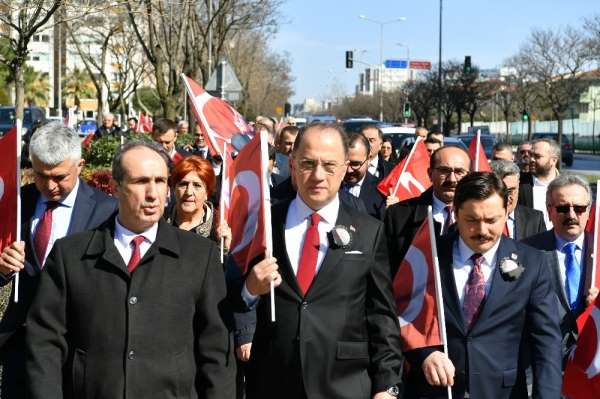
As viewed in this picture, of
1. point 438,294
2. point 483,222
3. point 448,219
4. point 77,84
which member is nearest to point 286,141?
point 448,219

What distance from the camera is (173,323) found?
3.97 meters

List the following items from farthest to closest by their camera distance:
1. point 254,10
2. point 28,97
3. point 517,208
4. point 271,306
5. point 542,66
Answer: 1. point 28,97
2. point 542,66
3. point 254,10
4. point 517,208
5. point 271,306

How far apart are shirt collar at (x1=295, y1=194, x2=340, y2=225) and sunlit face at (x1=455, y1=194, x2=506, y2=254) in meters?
0.64

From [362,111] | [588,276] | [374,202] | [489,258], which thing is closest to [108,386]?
[489,258]

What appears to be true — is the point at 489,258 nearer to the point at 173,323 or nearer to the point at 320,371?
the point at 320,371

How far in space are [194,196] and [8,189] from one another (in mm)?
1527

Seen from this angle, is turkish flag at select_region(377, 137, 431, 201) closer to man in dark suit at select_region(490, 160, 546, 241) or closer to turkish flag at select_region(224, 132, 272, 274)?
man in dark suit at select_region(490, 160, 546, 241)

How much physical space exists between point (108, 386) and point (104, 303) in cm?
31

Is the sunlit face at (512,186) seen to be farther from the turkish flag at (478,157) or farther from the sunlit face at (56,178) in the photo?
the sunlit face at (56,178)

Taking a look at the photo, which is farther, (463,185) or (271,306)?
(463,185)

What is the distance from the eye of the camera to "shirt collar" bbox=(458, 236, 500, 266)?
15.4ft

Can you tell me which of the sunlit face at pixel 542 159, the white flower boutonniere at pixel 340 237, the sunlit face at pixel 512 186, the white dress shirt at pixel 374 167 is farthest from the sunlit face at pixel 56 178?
the white dress shirt at pixel 374 167

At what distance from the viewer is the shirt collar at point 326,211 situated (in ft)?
14.3

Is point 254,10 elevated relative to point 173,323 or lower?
elevated
